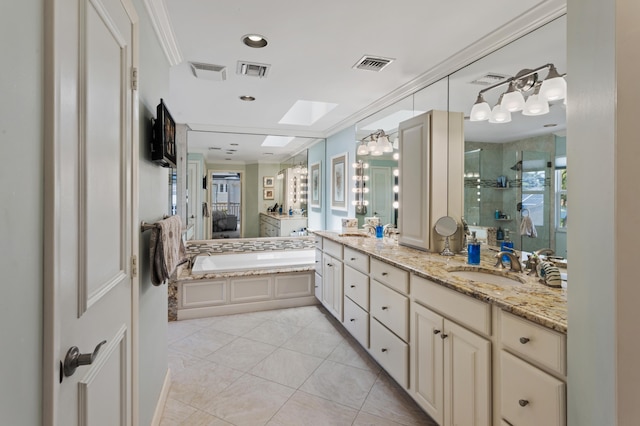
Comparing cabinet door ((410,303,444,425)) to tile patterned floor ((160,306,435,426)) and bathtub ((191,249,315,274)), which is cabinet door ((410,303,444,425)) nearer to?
tile patterned floor ((160,306,435,426))

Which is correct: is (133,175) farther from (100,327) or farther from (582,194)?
(582,194)

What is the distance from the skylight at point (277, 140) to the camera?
16.5 feet

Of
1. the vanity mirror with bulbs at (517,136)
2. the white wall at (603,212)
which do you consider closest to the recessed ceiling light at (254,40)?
the vanity mirror with bulbs at (517,136)

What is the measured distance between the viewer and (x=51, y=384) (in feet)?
2.29

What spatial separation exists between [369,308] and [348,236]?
3.60ft

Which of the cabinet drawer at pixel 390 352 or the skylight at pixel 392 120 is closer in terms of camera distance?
the cabinet drawer at pixel 390 352

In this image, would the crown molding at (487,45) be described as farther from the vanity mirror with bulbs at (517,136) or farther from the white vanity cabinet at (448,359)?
the white vanity cabinet at (448,359)

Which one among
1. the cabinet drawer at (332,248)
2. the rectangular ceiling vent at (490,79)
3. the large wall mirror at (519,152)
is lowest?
the cabinet drawer at (332,248)

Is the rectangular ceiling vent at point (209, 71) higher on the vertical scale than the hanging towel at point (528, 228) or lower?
higher

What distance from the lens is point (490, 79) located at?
225 centimetres

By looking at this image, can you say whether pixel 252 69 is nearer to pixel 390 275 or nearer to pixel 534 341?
pixel 390 275

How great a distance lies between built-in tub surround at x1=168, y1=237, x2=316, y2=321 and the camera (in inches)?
142

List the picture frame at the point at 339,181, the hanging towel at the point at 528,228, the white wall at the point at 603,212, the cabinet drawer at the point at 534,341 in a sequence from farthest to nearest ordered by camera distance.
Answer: the picture frame at the point at 339,181 < the hanging towel at the point at 528,228 < the cabinet drawer at the point at 534,341 < the white wall at the point at 603,212

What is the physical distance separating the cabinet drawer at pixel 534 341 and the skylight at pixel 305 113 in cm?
297
